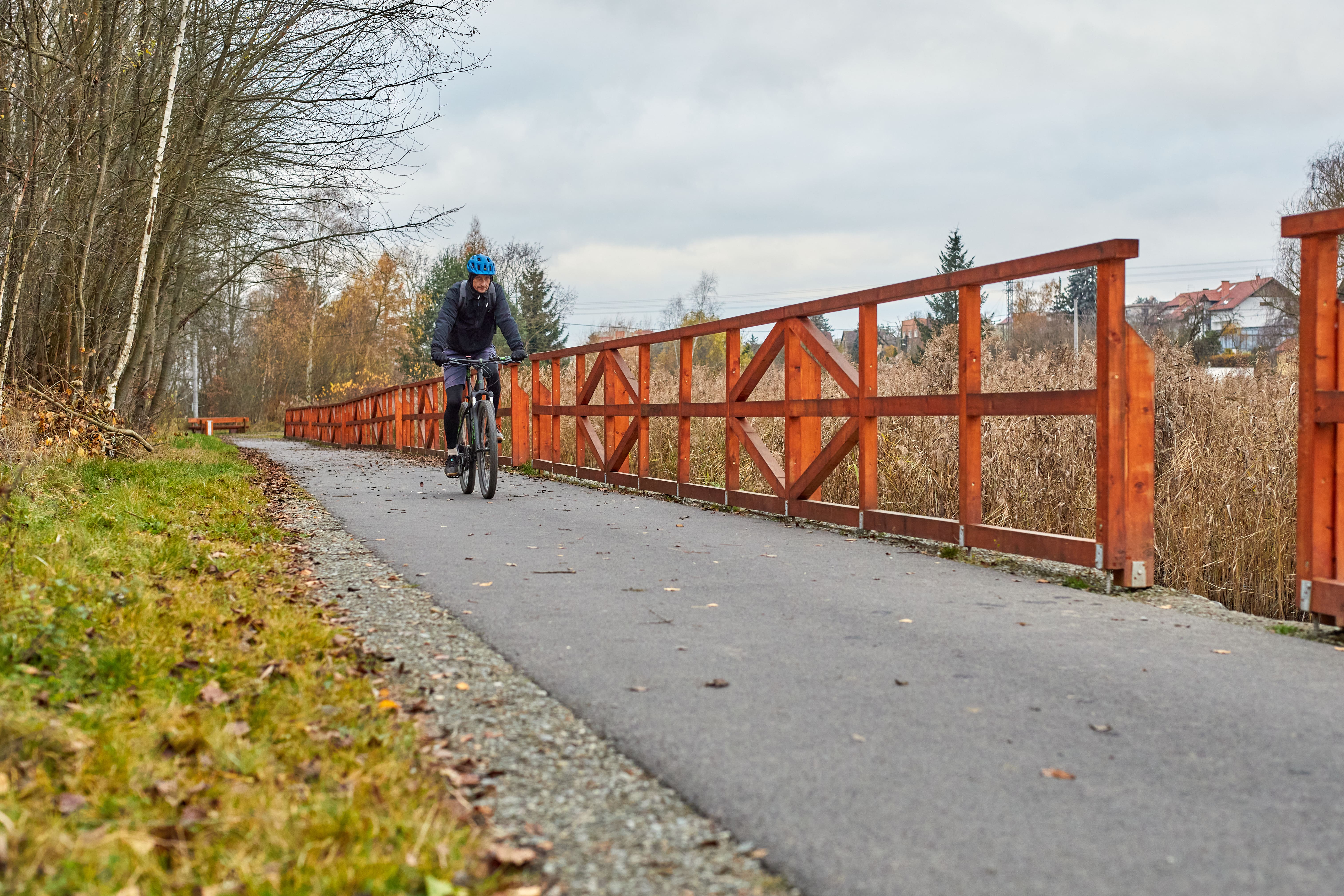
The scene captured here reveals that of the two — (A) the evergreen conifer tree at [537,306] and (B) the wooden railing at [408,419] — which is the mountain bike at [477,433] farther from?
(A) the evergreen conifer tree at [537,306]

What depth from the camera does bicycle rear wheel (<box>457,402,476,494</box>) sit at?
10.3m

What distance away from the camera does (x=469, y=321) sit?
Result: 10.3 metres

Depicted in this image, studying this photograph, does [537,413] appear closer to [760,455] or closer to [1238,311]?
[760,455]

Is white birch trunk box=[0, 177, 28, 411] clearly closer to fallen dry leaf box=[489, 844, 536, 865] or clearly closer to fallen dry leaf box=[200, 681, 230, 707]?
fallen dry leaf box=[200, 681, 230, 707]

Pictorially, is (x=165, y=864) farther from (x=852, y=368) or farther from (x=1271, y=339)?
(x=1271, y=339)

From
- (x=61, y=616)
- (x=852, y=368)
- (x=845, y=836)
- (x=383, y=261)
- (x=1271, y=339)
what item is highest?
(x=383, y=261)

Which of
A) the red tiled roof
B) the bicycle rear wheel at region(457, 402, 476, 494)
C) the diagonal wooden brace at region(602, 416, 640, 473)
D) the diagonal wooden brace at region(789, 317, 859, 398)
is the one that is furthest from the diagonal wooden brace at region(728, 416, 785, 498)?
the red tiled roof

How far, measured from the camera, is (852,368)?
7.50 m

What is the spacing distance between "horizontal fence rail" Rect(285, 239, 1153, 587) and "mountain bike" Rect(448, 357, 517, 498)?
1.53 m

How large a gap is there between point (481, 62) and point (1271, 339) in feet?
118

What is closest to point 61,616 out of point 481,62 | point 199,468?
point 199,468

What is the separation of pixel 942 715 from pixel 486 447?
24.2ft

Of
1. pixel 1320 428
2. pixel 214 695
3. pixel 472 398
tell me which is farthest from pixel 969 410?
pixel 472 398

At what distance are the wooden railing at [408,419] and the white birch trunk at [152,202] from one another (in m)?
3.54
